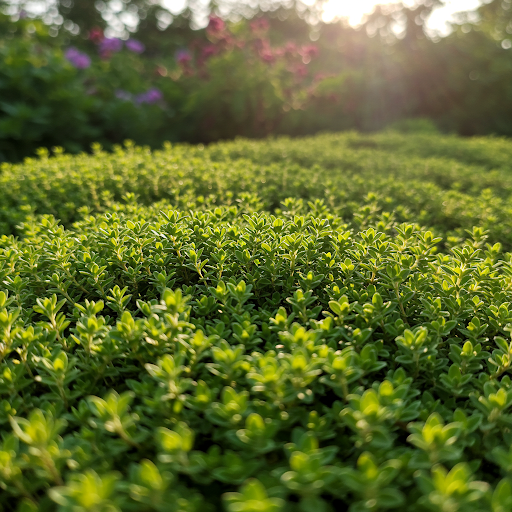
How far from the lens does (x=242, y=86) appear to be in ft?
28.6

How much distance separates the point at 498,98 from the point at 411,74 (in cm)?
242

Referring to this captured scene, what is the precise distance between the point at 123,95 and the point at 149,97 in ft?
1.82

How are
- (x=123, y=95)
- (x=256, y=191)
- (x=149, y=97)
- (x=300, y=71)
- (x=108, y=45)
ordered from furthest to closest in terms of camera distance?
(x=108, y=45), (x=300, y=71), (x=149, y=97), (x=123, y=95), (x=256, y=191)

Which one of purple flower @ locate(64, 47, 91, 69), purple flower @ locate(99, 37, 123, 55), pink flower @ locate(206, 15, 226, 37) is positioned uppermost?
pink flower @ locate(206, 15, 226, 37)

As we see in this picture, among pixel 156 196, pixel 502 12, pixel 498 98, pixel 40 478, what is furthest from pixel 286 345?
→ pixel 502 12

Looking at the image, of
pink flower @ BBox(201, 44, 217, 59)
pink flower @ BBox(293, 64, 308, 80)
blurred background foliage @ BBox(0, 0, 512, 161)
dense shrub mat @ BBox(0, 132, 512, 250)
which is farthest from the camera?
pink flower @ BBox(293, 64, 308, 80)

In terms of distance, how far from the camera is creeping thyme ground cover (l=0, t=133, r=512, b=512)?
1.03 m

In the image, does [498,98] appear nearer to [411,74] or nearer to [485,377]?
[411,74]

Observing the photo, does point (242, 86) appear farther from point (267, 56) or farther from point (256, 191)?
point (256, 191)

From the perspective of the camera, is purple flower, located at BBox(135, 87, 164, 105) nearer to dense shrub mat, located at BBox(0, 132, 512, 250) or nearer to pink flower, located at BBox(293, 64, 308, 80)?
pink flower, located at BBox(293, 64, 308, 80)

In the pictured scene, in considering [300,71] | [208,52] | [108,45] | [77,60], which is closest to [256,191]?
[208,52]

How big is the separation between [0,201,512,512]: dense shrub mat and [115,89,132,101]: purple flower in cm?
683

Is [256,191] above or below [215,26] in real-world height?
below

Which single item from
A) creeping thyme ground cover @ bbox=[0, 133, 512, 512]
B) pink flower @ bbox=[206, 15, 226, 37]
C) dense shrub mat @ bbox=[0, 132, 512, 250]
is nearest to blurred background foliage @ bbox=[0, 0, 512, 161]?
pink flower @ bbox=[206, 15, 226, 37]
